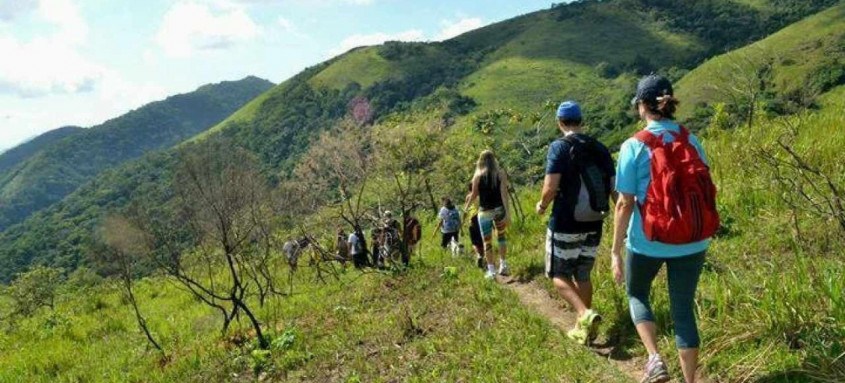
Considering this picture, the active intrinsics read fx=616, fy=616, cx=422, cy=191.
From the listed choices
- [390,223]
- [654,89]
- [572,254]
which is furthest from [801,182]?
[390,223]

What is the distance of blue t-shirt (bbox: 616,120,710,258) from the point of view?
3.82 metres

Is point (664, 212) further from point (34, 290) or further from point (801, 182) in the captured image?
point (34, 290)

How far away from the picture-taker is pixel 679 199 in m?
3.68

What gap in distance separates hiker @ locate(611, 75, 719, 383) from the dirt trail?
0.83 metres

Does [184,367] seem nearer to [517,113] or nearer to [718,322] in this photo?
[718,322]

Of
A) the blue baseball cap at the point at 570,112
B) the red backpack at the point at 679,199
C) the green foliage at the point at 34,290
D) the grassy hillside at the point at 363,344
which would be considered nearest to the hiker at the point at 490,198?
the grassy hillside at the point at 363,344

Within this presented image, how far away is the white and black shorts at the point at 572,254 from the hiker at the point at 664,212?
4.08ft

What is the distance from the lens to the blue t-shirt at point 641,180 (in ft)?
12.5

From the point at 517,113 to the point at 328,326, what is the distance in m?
11.1

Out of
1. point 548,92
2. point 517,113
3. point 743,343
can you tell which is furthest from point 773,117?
point 548,92

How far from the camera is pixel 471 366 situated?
5.78 metres

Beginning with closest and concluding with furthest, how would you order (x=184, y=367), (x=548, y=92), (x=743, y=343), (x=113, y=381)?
(x=743, y=343)
(x=184, y=367)
(x=113, y=381)
(x=548, y=92)

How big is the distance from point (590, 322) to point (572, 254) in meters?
0.61

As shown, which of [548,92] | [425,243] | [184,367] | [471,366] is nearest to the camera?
[471,366]
